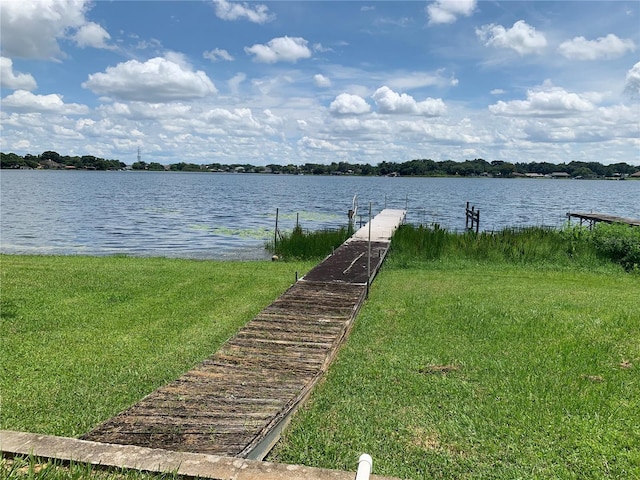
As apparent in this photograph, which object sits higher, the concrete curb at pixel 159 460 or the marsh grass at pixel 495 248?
the concrete curb at pixel 159 460

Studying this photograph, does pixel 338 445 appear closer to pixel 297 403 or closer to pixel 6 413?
pixel 297 403

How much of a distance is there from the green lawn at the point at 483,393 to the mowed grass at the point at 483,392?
2 centimetres

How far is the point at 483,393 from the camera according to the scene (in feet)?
17.6

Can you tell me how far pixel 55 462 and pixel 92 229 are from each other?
27.1 metres

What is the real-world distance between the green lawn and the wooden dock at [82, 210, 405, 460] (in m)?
0.26

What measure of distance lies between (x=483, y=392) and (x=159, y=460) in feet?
11.8

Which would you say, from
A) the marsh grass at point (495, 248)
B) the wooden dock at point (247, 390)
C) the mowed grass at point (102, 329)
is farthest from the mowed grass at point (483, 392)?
the marsh grass at point (495, 248)

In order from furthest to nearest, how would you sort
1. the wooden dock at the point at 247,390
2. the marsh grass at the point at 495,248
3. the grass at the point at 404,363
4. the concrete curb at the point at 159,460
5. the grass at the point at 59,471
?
the marsh grass at the point at 495,248 < the grass at the point at 404,363 < the wooden dock at the point at 247,390 < the concrete curb at the point at 159,460 < the grass at the point at 59,471

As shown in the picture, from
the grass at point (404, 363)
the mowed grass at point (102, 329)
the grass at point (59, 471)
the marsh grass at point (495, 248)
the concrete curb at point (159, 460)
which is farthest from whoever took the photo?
the marsh grass at point (495, 248)

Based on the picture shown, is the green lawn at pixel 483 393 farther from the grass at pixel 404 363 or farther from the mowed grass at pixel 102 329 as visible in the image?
the mowed grass at pixel 102 329

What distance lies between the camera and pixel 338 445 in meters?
4.32

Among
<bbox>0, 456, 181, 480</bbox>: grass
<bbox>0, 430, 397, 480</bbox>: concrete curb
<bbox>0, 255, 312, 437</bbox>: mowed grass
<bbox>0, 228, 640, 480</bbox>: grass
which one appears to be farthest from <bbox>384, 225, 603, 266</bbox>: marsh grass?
<bbox>0, 456, 181, 480</bbox>: grass

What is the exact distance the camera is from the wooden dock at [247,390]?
3.95 m

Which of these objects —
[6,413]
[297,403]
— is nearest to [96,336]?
[6,413]
